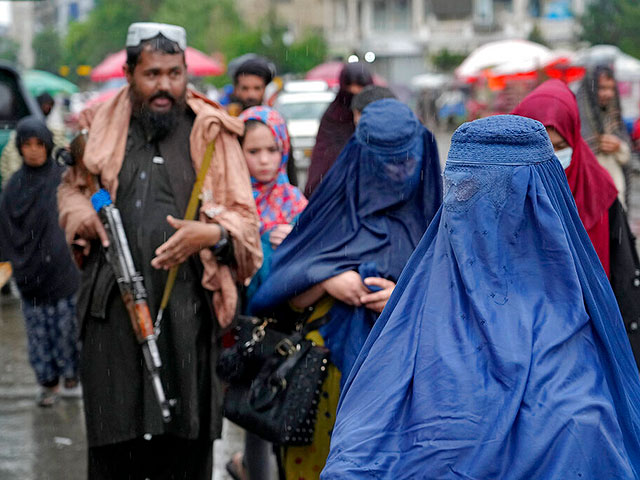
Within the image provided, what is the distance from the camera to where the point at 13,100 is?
34.3 ft

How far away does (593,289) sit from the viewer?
2389 mm

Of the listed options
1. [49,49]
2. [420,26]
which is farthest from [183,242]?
[49,49]

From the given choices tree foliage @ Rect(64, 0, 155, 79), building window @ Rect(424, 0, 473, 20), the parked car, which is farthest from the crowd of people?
building window @ Rect(424, 0, 473, 20)

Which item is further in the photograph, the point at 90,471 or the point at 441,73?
the point at 441,73

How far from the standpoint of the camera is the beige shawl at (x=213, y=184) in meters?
4.07

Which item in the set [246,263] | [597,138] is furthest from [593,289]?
[597,138]

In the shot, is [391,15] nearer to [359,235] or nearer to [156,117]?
[156,117]

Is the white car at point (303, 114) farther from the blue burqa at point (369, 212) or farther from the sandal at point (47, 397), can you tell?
the blue burqa at point (369, 212)

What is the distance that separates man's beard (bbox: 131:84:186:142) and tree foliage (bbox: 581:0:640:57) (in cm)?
3519

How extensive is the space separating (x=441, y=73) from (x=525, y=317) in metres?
57.0

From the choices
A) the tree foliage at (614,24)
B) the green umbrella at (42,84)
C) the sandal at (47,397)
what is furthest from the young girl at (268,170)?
the tree foliage at (614,24)

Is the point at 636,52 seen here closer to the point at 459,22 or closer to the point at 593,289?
the point at 459,22

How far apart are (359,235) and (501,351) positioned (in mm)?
1653

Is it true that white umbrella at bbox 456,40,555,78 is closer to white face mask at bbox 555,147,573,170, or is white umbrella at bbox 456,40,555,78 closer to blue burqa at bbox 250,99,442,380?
white face mask at bbox 555,147,573,170
